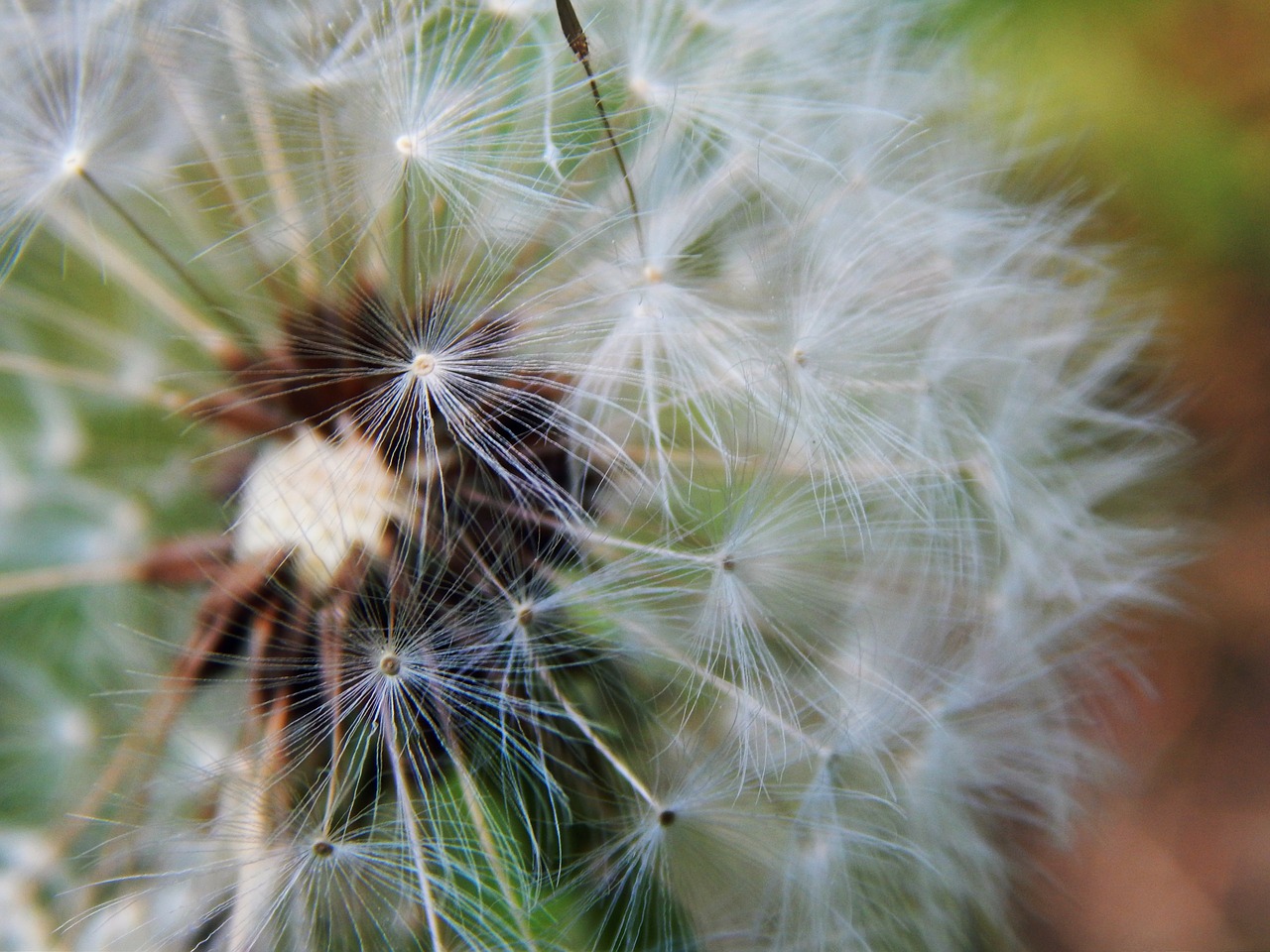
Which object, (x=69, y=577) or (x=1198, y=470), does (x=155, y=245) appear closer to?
(x=69, y=577)

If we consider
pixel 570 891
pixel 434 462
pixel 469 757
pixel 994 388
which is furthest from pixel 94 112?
pixel 994 388

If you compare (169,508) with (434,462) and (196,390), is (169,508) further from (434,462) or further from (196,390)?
(434,462)

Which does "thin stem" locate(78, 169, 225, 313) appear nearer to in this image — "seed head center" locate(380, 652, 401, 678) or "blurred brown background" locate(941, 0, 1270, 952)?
"seed head center" locate(380, 652, 401, 678)

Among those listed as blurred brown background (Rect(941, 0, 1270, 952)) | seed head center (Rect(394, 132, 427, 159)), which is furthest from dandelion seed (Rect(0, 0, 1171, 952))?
blurred brown background (Rect(941, 0, 1270, 952))

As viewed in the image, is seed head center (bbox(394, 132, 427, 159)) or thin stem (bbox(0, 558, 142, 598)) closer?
seed head center (bbox(394, 132, 427, 159))

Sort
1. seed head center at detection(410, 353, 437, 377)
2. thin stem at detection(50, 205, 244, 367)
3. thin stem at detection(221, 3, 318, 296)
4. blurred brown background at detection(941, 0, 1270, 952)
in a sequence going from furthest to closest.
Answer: blurred brown background at detection(941, 0, 1270, 952) → thin stem at detection(50, 205, 244, 367) → thin stem at detection(221, 3, 318, 296) → seed head center at detection(410, 353, 437, 377)

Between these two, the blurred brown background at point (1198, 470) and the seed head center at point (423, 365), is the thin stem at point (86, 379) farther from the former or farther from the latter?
the blurred brown background at point (1198, 470)

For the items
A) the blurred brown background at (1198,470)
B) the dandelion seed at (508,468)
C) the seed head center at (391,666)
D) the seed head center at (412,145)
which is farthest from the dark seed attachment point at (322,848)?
the blurred brown background at (1198,470)

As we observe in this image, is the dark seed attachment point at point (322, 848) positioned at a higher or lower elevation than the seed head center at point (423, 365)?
lower
